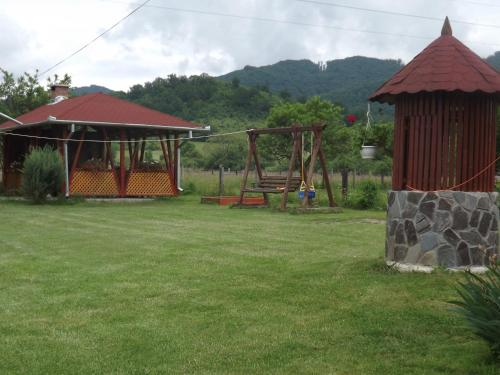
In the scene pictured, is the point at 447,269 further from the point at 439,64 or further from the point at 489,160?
the point at 439,64

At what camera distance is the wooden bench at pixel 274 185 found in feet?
58.4

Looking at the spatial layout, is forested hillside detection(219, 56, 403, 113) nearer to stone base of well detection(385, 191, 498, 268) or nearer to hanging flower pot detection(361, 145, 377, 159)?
hanging flower pot detection(361, 145, 377, 159)

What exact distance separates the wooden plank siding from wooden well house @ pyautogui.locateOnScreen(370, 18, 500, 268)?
11 millimetres

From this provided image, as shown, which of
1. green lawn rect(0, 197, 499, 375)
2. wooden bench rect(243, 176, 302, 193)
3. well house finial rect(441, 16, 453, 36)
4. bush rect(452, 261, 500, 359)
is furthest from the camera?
wooden bench rect(243, 176, 302, 193)

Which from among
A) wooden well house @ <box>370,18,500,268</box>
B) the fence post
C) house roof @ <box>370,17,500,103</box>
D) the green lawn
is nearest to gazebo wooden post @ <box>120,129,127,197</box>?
the fence post

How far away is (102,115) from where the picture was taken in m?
22.3

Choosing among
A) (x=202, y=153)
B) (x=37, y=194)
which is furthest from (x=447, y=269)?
(x=202, y=153)

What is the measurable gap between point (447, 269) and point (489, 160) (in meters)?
1.37

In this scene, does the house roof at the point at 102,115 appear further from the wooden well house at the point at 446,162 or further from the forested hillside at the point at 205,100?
the forested hillside at the point at 205,100

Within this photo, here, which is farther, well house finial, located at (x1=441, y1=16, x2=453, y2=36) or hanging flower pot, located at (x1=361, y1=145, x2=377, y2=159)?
hanging flower pot, located at (x1=361, y1=145, x2=377, y2=159)

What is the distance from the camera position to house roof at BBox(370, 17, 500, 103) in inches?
271

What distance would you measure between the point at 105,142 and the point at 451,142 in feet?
57.1

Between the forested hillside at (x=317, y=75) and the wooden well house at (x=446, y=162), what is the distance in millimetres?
63187

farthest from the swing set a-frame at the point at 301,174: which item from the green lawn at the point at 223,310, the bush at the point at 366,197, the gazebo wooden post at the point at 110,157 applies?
the green lawn at the point at 223,310
